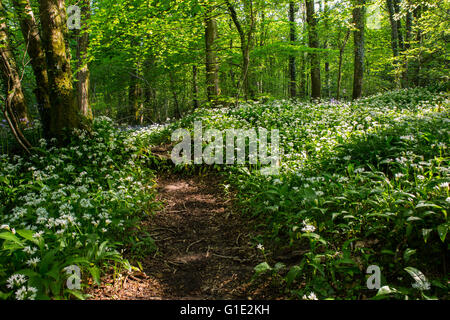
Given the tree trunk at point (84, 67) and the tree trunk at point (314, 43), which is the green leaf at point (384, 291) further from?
the tree trunk at point (314, 43)

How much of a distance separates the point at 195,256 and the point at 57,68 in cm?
554

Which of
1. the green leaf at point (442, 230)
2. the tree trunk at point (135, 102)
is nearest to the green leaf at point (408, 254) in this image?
the green leaf at point (442, 230)

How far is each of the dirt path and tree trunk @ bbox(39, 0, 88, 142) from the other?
3052 mm

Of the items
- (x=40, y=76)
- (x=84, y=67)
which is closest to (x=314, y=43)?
(x=84, y=67)

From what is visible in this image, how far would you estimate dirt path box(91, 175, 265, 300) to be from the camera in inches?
113

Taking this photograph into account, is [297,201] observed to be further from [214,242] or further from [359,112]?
[359,112]

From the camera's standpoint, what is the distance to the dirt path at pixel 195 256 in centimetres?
286

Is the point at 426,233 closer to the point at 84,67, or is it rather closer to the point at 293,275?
the point at 293,275

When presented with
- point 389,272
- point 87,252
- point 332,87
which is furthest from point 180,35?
point 332,87

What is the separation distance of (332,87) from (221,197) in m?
29.4

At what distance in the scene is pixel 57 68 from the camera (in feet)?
20.2

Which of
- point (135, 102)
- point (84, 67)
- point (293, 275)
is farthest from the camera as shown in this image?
point (135, 102)

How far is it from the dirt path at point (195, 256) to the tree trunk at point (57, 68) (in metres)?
3.05
